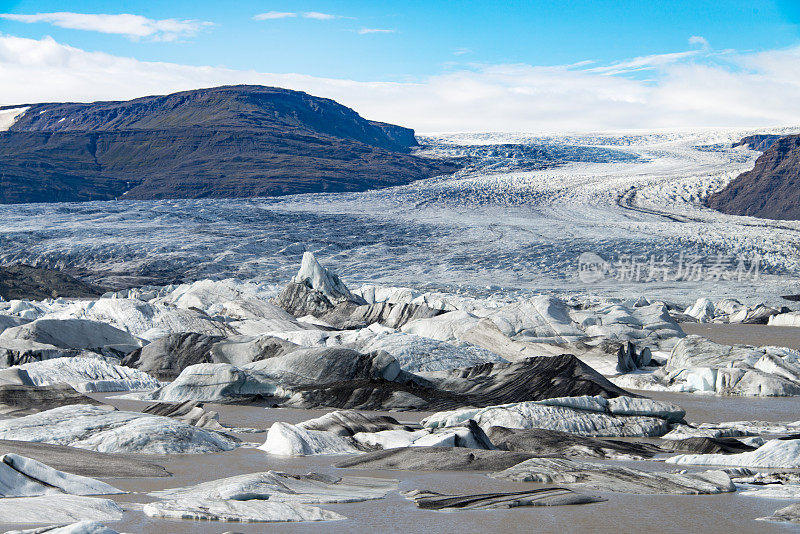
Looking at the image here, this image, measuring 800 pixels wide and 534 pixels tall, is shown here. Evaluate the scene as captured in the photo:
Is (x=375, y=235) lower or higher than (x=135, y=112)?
lower

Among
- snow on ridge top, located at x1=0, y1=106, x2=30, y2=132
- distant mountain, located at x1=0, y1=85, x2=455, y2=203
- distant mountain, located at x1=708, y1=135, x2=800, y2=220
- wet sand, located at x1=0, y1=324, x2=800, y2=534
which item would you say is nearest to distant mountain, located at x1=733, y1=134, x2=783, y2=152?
distant mountain, located at x1=708, y1=135, x2=800, y2=220

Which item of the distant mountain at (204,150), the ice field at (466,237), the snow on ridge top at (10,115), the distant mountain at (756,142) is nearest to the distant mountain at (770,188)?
the ice field at (466,237)

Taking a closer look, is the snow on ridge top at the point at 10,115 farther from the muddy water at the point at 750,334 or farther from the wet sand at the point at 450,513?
the wet sand at the point at 450,513

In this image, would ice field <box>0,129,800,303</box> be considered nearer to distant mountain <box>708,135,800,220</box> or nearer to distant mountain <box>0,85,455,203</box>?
distant mountain <box>708,135,800,220</box>

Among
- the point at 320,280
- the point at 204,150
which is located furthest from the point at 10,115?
the point at 320,280

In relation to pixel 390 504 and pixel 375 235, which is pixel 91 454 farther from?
pixel 375 235

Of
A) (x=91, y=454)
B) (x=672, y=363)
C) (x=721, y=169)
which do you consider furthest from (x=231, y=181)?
(x=91, y=454)
